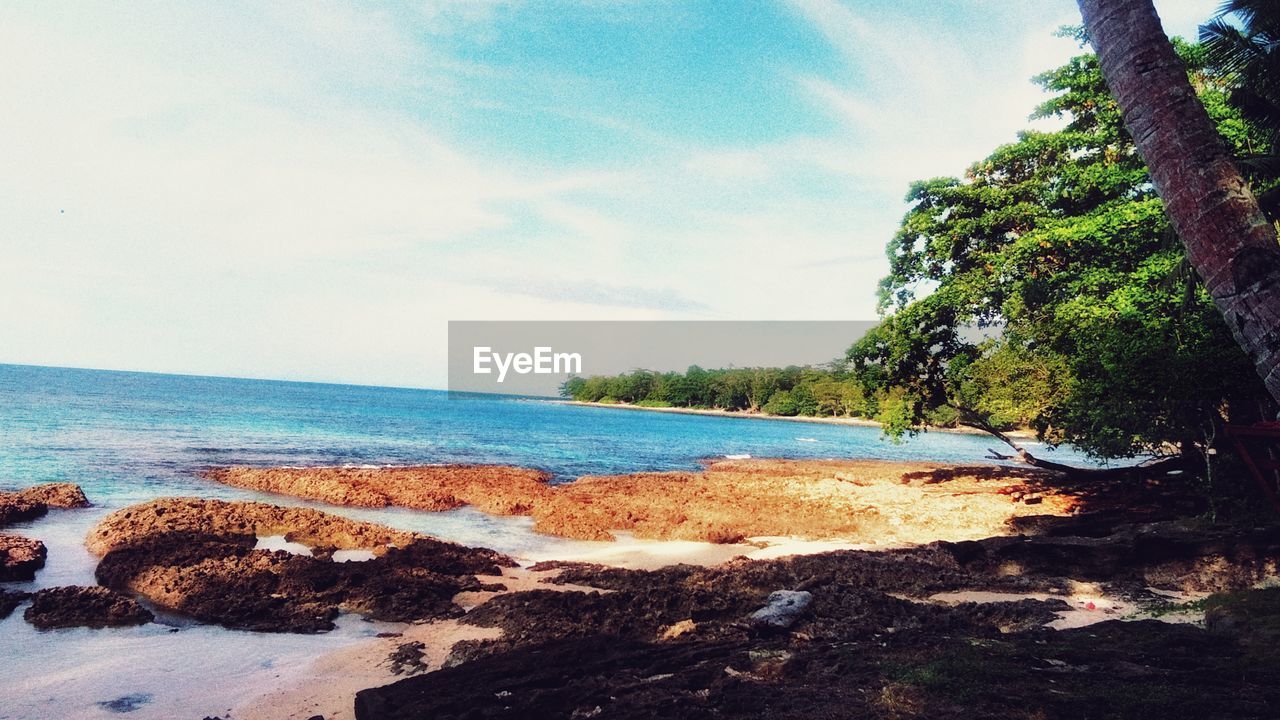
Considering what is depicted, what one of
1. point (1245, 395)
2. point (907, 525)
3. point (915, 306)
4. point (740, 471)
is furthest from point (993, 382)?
point (740, 471)

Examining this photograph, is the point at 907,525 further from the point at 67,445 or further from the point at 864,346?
the point at 67,445

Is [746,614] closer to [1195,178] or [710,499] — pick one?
[1195,178]

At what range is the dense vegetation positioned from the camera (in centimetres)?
1331

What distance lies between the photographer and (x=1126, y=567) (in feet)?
33.8

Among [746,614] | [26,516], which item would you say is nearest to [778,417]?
[26,516]

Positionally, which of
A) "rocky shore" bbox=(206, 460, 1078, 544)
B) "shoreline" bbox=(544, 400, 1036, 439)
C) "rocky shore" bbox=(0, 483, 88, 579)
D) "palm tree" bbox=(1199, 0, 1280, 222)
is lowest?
"shoreline" bbox=(544, 400, 1036, 439)

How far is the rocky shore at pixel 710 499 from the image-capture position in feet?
55.4

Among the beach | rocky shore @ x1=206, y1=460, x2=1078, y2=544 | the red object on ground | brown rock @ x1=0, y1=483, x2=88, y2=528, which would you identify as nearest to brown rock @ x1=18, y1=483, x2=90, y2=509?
brown rock @ x1=0, y1=483, x2=88, y2=528

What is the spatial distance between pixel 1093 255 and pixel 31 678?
78.0 feet

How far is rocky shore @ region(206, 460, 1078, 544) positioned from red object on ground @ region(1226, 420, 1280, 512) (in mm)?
5322

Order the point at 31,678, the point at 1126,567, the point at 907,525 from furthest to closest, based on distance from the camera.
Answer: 1. the point at 907,525
2. the point at 1126,567
3. the point at 31,678

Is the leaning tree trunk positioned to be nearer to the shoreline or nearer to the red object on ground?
the red object on ground

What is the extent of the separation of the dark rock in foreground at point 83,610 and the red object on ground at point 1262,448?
56.0ft

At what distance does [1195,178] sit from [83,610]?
42.0 feet
